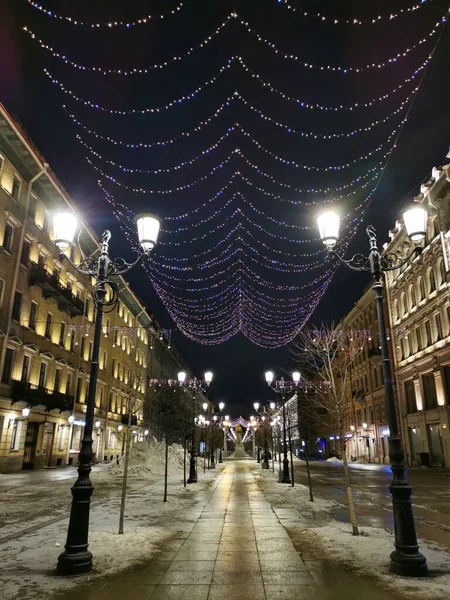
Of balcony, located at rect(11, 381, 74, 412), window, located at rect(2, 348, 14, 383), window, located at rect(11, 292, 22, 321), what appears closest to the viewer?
window, located at rect(2, 348, 14, 383)

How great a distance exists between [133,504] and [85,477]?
809 centimetres

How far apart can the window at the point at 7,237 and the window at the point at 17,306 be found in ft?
9.88

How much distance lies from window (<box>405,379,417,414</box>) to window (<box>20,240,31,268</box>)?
31.7 metres

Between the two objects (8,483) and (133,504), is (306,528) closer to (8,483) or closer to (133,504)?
(133,504)

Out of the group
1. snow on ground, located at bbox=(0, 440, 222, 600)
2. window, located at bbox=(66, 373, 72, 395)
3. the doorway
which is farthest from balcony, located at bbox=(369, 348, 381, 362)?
snow on ground, located at bbox=(0, 440, 222, 600)

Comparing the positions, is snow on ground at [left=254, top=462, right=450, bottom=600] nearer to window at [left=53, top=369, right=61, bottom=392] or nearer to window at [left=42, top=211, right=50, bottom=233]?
window at [left=53, top=369, right=61, bottom=392]

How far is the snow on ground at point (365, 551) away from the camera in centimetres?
605

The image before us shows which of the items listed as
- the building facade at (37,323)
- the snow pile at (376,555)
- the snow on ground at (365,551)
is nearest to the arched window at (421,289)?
the building facade at (37,323)

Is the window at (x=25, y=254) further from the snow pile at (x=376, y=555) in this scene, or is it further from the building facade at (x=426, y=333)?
the snow pile at (x=376, y=555)

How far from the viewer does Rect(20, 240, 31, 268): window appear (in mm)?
29091

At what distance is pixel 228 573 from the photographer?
673 cm

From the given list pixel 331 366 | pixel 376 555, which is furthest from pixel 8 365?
pixel 376 555

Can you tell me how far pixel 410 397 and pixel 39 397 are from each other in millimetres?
30090

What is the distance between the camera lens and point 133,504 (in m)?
14.5
